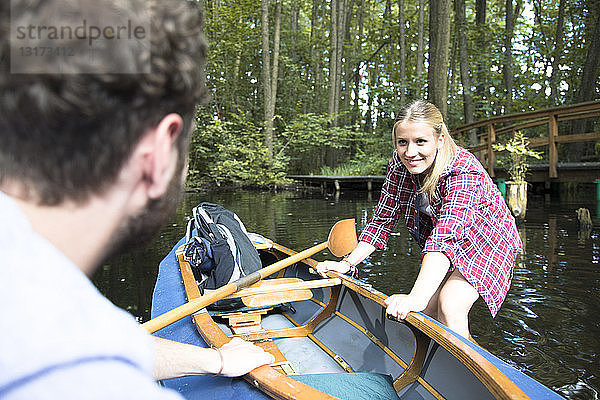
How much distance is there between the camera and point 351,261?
3.08m

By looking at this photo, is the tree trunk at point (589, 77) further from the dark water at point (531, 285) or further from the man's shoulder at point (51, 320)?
the man's shoulder at point (51, 320)

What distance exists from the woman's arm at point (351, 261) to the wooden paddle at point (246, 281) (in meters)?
0.24

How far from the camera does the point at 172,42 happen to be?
0.60m

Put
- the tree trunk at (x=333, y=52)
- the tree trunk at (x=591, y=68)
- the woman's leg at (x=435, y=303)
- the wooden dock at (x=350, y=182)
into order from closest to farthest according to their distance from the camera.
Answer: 1. the woman's leg at (x=435, y=303)
2. the tree trunk at (x=591, y=68)
3. the wooden dock at (x=350, y=182)
4. the tree trunk at (x=333, y=52)

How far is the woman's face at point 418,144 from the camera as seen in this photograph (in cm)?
248

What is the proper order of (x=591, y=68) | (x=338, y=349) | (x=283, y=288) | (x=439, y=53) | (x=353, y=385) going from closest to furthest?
(x=353, y=385) < (x=283, y=288) < (x=338, y=349) < (x=439, y=53) < (x=591, y=68)

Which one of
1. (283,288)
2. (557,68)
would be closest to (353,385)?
(283,288)

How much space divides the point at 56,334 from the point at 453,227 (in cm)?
210

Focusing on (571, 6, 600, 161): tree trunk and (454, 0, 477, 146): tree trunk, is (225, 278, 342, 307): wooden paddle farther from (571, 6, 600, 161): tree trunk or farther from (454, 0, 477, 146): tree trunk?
(571, 6, 600, 161): tree trunk

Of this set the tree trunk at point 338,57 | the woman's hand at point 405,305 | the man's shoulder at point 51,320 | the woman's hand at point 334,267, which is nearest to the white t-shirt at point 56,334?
the man's shoulder at point 51,320

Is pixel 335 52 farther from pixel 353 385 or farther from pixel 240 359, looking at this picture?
pixel 240 359

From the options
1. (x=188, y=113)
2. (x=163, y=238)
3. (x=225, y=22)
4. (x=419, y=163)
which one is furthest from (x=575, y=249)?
(x=225, y=22)

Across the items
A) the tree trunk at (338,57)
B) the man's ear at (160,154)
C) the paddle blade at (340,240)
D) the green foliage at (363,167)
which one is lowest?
the paddle blade at (340,240)

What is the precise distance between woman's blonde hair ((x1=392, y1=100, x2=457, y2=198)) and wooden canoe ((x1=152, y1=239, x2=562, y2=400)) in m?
0.67
